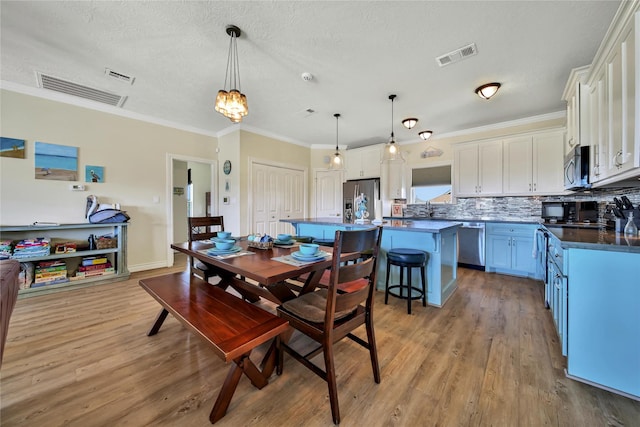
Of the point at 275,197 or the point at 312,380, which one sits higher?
the point at 275,197

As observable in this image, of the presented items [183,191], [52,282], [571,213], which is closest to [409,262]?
[571,213]

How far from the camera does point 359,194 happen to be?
5422mm

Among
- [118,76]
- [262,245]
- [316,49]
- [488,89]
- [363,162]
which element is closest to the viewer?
[262,245]

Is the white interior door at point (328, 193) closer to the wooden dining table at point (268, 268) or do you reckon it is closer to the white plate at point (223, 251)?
the wooden dining table at point (268, 268)

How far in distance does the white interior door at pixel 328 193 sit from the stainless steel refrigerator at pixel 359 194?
0.17 metres

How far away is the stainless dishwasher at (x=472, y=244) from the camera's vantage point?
402 centimetres

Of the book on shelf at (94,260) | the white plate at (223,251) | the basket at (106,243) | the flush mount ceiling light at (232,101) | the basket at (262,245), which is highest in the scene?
the flush mount ceiling light at (232,101)

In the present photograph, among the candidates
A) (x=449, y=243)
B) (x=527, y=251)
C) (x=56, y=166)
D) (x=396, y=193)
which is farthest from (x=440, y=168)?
(x=56, y=166)

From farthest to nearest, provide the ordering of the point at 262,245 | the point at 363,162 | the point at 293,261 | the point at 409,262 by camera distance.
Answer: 1. the point at 363,162
2. the point at 409,262
3. the point at 262,245
4. the point at 293,261

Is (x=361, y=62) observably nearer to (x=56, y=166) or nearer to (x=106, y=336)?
(x=106, y=336)

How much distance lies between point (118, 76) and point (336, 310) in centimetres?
369

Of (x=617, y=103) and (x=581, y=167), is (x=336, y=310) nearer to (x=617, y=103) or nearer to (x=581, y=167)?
(x=617, y=103)

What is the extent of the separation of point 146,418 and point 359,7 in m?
3.06

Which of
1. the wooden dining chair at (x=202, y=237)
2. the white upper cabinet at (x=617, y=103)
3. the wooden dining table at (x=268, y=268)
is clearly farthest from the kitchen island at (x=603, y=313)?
the wooden dining chair at (x=202, y=237)
